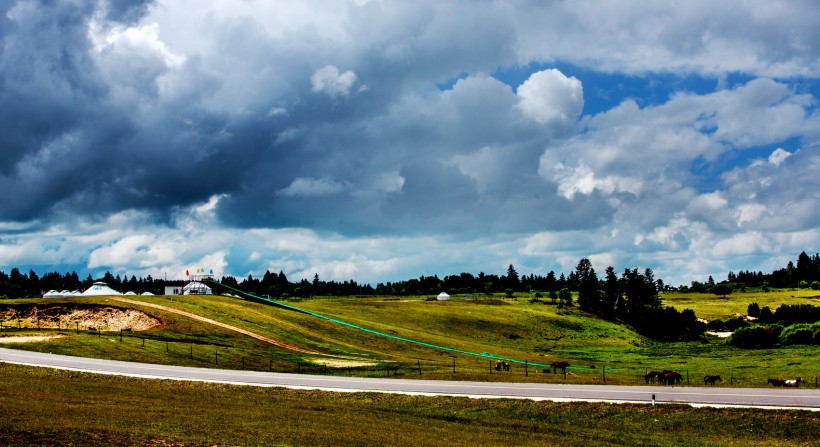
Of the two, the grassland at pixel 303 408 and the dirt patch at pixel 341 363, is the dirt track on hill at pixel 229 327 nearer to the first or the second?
the grassland at pixel 303 408

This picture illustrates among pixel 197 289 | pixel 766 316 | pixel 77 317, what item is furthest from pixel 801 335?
pixel 77 317

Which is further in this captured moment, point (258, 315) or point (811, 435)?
point (258, 315)

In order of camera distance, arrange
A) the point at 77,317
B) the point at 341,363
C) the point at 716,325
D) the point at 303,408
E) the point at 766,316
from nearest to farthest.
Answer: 1. the point at 303,408
2. the point at 341,363
3. the point at 77,317
4. the point at 766,316
5. the point at 716,325

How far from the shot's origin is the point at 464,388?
5353 centimetres

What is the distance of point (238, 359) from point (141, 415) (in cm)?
3683

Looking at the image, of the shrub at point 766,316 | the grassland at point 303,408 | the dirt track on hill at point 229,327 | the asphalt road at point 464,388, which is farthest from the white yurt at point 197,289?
the shrub at point 766,316

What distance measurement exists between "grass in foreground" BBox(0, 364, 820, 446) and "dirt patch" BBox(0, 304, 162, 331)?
130 feet

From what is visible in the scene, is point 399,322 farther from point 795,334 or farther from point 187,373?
point 187,373

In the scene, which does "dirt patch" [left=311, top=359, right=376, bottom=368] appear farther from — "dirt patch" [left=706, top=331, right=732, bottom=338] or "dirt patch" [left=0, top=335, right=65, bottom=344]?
"dirt patch" [left=706, top=331, right=732, bottom=338]

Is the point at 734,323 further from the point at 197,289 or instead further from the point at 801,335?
the point at 197,289

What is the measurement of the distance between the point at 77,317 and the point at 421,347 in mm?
48575

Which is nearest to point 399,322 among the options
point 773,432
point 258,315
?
point 258,315

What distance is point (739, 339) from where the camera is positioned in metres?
133

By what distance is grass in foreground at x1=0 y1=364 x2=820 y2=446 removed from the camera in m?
29.6
